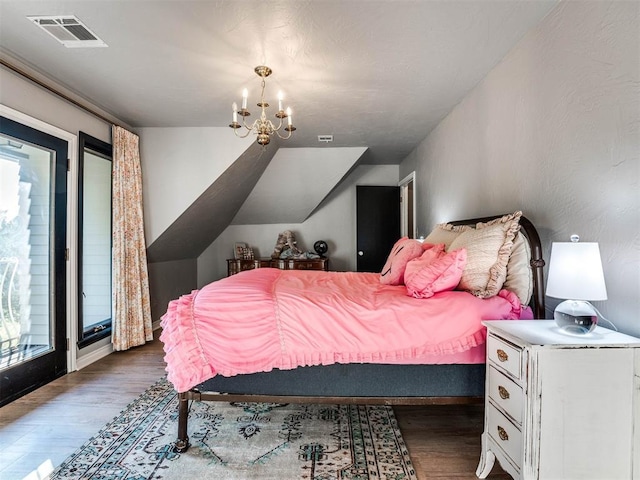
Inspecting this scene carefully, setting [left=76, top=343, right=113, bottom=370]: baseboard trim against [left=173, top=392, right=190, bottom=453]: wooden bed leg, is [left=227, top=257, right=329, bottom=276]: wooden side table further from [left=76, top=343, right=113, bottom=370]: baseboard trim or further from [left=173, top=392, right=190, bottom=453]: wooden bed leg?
[left=173, top=392, right=190, bottom=453]: wooden bed leg

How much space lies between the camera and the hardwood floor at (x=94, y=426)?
167 cm

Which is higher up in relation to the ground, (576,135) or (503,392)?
(576,135)

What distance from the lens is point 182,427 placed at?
1.79 meters

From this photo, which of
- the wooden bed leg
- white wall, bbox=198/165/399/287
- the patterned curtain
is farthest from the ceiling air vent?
white wall, bbox=198/165/399/287

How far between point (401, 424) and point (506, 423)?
2.54ft

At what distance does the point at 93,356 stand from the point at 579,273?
3693 millimetres

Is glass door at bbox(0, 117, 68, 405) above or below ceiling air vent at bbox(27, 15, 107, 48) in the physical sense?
below

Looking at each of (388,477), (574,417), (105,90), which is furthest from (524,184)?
(105,90)

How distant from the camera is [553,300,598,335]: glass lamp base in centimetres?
134

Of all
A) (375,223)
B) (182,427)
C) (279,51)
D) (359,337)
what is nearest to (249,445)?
(182,427)

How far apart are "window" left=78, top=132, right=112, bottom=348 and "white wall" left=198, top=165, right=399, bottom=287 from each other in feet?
8.19

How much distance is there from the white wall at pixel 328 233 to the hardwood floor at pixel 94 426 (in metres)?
3.17

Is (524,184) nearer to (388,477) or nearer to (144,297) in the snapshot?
(388,477)

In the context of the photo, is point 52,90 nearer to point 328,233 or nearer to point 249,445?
point 249,445
